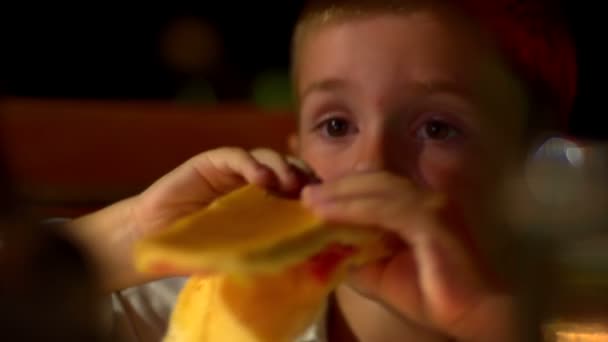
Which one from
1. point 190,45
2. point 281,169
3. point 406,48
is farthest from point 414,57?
point 190,45

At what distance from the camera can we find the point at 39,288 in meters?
0.21

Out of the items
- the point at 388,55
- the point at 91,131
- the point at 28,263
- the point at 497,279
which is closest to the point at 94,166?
the point at 91,131

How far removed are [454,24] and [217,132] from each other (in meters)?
0.48

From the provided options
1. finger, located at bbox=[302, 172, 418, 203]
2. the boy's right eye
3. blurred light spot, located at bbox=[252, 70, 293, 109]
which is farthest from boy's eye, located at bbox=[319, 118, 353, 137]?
blurred light spot, located at bbox=[252, 70, 293, 109]

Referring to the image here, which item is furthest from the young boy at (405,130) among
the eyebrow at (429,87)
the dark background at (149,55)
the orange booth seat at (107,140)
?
the orange booth seat at (107,140)

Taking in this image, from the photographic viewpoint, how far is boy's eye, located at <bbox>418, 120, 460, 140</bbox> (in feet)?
1.82

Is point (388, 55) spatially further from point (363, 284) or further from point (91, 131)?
point (91, 131)

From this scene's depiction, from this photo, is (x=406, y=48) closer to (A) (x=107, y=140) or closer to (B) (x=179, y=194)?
(B) (x=179, y=194)

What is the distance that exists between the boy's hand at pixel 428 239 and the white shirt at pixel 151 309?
0.17 metres

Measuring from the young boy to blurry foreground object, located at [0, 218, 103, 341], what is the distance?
0.24m

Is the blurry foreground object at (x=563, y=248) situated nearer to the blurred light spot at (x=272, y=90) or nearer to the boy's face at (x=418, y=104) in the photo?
the boy's face at (x=418, y=104)

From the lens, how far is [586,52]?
0.78m

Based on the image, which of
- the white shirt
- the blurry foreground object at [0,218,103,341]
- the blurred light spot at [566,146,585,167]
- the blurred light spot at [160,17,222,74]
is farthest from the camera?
the blurred light spot at [160,17,222,74]

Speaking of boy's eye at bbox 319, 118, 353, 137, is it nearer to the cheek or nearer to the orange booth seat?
the cheek
